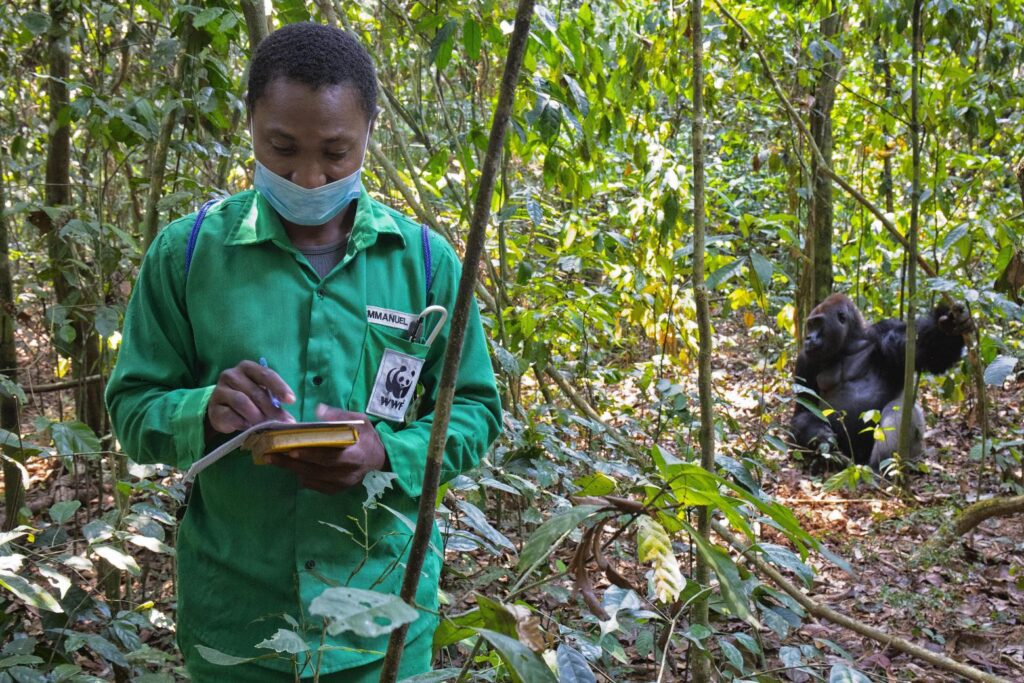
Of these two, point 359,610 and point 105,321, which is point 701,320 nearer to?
point 359,610

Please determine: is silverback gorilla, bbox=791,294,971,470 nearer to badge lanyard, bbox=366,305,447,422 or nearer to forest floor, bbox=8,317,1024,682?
forest floor, bbox=8,317,1024,682

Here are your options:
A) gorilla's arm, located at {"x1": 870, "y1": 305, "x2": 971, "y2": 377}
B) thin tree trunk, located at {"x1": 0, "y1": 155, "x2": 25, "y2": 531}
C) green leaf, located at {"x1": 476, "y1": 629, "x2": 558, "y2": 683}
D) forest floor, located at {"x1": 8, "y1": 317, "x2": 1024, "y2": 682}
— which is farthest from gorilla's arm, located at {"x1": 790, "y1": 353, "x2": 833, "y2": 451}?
green leaf, located at {"x1": 476, "y1": 629, "x2": 558, "y2": 683}

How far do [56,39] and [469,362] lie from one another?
9.70ft

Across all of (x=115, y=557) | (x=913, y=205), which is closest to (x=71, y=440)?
(x=115, y=557)

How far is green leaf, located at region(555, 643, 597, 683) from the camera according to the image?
114 centimetres

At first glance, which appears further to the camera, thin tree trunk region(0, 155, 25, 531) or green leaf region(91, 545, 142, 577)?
thin tree trunk region(0, 155, 25, 531)

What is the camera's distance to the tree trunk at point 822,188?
647cm

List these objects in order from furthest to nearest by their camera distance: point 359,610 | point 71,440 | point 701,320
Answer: point 71,440 < point 701,320 < point 359,610

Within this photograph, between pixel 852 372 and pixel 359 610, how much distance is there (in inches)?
260

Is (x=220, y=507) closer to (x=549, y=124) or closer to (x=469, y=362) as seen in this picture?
(x=469, y=362)

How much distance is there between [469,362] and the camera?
1.67m

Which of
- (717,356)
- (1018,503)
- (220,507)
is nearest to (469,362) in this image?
(220,507)

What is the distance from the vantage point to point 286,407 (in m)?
1.52

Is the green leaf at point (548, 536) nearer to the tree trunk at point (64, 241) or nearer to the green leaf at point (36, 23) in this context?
the tree trunk at point (64, 241)
